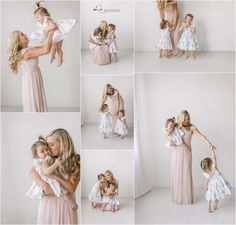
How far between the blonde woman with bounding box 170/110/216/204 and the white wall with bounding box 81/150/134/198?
0.66ft

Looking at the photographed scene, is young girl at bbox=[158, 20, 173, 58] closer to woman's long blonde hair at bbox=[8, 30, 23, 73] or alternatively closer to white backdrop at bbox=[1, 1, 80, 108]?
white backdrop at bbox=[1, 1, 80, 108]

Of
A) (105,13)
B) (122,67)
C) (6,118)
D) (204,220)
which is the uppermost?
(105,13)

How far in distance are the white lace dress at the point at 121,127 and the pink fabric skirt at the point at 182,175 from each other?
21 cm

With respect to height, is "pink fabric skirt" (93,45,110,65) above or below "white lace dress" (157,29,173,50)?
below

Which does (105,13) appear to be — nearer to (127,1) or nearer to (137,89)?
(127,1)

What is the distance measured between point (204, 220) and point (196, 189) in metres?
0.24

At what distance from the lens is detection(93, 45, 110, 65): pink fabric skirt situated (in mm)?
2064

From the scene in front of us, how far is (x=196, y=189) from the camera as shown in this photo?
231 cm

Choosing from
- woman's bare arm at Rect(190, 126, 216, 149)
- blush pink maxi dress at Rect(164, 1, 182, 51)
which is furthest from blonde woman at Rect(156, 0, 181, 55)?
woman's bare arm at Rect(190, 126, 216, 149)

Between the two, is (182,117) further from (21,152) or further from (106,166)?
(21,152)

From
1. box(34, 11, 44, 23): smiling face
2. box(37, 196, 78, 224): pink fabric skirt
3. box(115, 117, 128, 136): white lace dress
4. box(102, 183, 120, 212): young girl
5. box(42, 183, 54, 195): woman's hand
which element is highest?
box(34, 11, 44, 23): smiling face

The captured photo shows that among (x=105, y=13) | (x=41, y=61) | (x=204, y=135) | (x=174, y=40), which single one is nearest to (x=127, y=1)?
(x=105, y=13)

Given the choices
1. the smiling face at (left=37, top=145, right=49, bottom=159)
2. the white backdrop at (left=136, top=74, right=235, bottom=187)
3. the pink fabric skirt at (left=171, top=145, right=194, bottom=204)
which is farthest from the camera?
the white backdrop at (left=136, top=74, right=235, bottom=187)

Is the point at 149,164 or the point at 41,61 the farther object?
the point at 149,164
